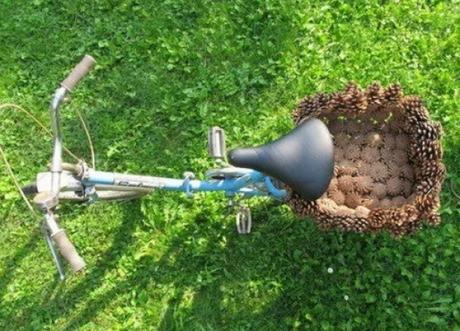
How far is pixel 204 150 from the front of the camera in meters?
4.11

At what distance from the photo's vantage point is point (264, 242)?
3.85 metres

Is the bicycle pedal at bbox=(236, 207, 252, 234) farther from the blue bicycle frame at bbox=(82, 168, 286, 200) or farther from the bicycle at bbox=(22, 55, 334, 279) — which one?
the bicycle at bbox=(22, 55, 334, 279)

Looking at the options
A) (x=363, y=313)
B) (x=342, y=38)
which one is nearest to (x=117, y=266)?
(x=363, y=313)

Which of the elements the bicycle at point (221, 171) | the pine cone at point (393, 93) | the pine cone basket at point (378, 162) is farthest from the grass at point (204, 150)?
the pine cone at point (393, 93)

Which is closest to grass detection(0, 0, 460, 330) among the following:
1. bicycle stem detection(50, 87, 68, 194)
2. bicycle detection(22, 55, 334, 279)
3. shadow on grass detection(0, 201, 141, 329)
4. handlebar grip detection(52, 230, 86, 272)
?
shadow on grass detection(0, 201, 141, 329)

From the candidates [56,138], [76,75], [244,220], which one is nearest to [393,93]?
[244,220]

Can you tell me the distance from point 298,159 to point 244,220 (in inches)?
39.4

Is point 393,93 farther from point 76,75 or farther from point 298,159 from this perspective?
point 76,75

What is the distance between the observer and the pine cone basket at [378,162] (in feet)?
9.93

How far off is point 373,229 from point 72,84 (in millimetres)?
1703

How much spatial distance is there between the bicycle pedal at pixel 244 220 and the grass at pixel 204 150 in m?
0.16

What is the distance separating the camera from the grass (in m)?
3.71

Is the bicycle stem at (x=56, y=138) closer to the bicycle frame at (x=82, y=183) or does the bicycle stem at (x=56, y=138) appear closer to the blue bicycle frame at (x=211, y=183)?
the bicycle frame at (x=82, y=183)

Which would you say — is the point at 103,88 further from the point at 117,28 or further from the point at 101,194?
the point at 101,194
